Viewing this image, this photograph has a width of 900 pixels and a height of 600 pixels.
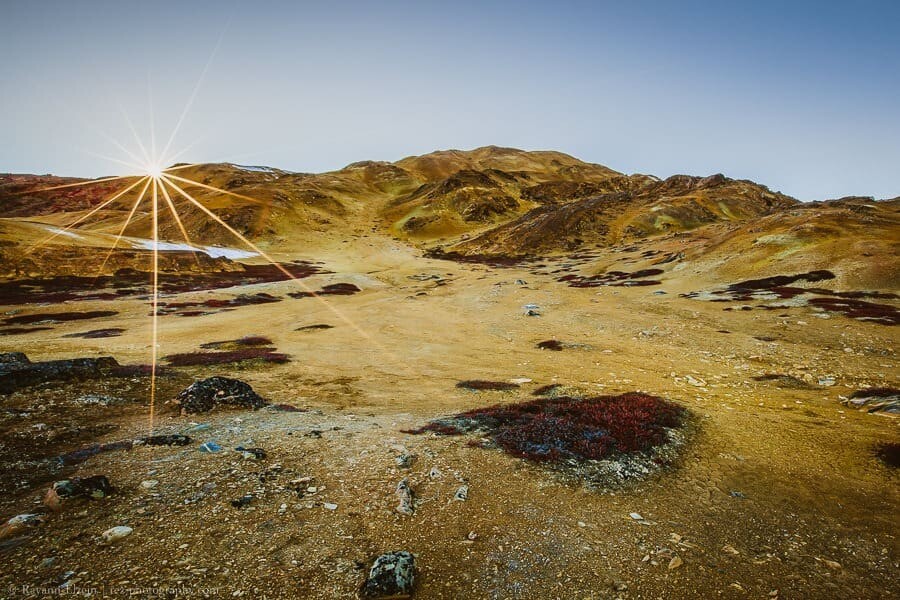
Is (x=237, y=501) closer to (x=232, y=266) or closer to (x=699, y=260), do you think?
(x=699, y=260)

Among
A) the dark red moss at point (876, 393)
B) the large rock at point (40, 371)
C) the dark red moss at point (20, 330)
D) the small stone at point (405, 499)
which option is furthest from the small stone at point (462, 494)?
the dark red moss at point (20, 330)

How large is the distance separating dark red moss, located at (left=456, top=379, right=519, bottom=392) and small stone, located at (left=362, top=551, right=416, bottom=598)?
13.5m

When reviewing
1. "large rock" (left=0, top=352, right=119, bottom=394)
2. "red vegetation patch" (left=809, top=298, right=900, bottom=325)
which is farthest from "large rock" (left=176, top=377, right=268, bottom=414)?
A: "red vegetation patch" (left=809, top=298, right=900, bottom=325)

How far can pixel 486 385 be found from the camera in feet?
67.1

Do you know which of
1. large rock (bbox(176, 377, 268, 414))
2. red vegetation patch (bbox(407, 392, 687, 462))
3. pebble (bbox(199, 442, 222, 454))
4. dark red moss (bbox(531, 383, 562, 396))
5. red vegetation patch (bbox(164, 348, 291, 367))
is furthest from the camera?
red vegetation patch (bbox(164, 348, 291, 367))

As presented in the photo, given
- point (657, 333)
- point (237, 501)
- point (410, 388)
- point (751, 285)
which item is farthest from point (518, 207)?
point (237, 501)

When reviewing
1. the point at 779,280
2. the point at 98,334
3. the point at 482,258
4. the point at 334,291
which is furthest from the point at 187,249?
the point at 779,280

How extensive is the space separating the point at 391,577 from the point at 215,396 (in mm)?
12347

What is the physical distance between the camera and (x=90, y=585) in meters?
5.77

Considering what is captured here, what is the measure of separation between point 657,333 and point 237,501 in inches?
1204

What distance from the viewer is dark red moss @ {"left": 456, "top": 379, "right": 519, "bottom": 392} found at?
20000 millimetres

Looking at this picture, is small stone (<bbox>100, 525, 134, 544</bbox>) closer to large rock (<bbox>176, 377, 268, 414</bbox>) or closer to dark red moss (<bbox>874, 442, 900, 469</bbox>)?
large rock (<bbox>176, 377, 268, 414</bbox>)

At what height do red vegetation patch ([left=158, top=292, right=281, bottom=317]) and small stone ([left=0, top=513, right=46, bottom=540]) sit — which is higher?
small stone ([left=0, top=513, right=46, bottom=540])

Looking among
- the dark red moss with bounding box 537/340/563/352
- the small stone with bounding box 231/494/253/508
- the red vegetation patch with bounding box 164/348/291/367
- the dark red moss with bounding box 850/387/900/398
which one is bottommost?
the red vegetation patch with bounding box 164/348/291/367
